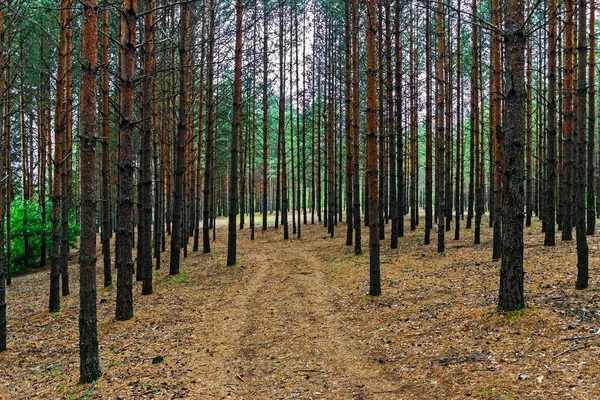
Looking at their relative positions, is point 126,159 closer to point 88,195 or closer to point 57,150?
point 88,195

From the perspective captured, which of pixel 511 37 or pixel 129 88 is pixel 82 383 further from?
pixel 511 37

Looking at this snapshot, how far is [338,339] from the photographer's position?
676 cm

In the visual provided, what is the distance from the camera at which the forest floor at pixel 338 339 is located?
4879 mm

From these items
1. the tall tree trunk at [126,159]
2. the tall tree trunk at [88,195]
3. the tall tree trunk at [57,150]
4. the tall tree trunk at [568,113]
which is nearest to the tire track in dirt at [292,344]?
the tall tree trunk at [88,195]

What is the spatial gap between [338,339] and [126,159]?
20.5 ft

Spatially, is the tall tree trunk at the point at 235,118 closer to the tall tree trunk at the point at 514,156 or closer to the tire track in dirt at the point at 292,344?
the tire track in dirt at the point at 292,344

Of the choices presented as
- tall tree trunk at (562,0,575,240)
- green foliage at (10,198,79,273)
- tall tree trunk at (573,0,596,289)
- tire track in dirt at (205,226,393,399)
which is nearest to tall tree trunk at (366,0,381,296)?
tire track in dirt at (205,226,393,399)

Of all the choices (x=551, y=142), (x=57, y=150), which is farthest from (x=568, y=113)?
(x=57, y=150)

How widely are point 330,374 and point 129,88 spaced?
7286 mm

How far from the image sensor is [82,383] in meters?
5.59

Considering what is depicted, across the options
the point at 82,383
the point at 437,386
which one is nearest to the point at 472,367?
the point at 437,386

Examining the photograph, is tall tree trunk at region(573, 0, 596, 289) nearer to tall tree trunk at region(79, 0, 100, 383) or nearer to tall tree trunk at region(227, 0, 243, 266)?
tall tree trunk at region(79, 0, 100, 383)

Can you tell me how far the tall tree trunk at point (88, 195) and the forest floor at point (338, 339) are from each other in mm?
562

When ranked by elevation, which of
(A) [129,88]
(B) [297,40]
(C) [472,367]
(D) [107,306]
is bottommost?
(D) [107,306]
